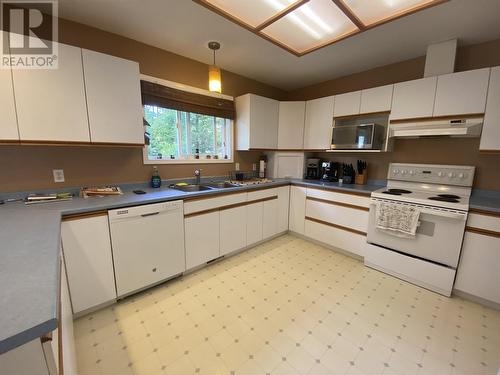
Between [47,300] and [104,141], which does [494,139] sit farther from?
[104,141]

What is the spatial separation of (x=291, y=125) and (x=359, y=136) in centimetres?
104

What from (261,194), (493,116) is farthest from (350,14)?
(261,194)

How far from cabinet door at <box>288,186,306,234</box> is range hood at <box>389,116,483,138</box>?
1311mm

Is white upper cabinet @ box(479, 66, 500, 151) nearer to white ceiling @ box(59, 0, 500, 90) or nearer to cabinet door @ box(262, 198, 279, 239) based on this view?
white ceiling @ box(59, 0, 500, 90)

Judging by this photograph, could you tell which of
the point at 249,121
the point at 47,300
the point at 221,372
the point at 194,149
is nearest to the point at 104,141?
the point at 194,149

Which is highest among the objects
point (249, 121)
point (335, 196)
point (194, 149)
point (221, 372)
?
point (249, 121)

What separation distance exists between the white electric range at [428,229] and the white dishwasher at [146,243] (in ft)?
6.92

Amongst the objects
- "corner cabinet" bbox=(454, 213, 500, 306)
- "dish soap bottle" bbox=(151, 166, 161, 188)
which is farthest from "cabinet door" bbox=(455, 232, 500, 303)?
"dish soap bottle" bbox=(151, 166, 161, 188)

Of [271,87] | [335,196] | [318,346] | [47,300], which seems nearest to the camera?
[47,300]

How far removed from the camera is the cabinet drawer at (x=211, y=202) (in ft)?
7.05

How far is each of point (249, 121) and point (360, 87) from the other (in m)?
1.62

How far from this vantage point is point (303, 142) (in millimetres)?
3307

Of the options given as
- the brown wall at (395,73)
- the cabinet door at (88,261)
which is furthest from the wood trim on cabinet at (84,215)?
the brown wall at (395,73)

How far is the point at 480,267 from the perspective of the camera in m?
1.84
